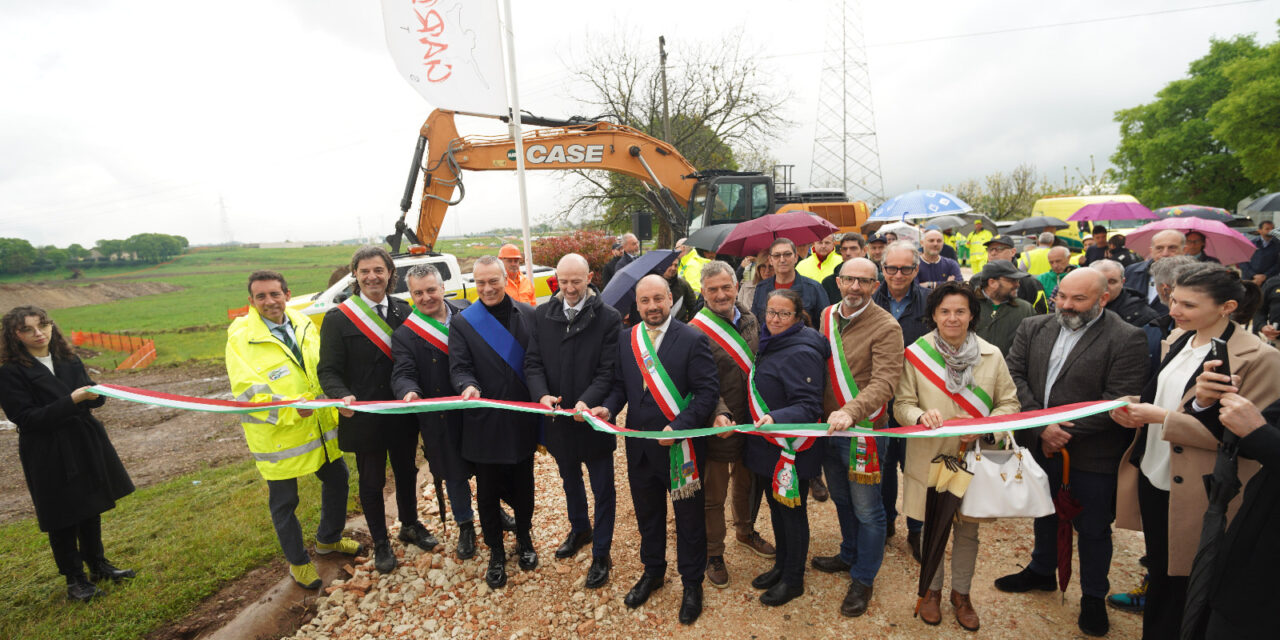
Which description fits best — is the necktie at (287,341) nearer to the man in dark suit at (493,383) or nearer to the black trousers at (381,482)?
the black trousers at (381,482)

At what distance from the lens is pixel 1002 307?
4242mm

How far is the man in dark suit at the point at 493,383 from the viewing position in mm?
3646

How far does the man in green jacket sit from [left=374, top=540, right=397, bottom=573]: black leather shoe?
479 centimetres

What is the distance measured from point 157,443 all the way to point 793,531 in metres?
9.58

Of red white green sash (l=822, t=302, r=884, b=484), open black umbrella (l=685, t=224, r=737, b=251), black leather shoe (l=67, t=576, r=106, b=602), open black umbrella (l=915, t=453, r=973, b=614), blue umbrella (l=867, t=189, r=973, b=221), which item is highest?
blue umbrella (l=867, t=189, r=973, b=221)

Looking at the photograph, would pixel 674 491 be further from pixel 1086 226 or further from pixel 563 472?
pixel 1086 226

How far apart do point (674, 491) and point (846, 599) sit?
4.18ft

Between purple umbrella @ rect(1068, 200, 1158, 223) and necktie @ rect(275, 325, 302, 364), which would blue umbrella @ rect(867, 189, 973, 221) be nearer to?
purple umbrella @ rect(1068, 200, 1158, 223)

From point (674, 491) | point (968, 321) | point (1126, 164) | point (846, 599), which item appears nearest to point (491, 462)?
point (674, 491)

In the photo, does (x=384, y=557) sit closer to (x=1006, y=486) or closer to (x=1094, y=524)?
(x=1006, y=486)

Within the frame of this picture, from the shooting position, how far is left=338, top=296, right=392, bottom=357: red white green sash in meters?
3.83

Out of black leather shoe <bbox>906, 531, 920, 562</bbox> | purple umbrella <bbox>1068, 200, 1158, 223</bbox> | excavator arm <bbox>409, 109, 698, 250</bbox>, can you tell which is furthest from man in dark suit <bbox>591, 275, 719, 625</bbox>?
purple umbrella <bbox>1068, 200, 1158, 223</bbox>

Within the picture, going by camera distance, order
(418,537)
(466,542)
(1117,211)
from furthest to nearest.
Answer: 1. (1117,211)
2. (418,537)
3. (466,542)

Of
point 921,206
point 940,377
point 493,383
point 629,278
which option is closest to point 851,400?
point 940,377
